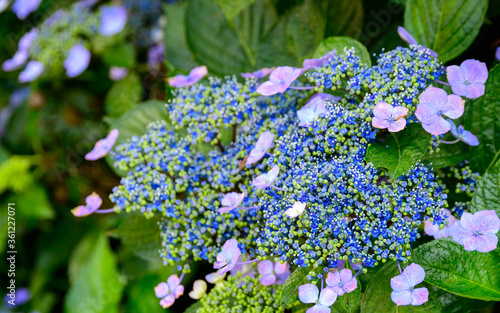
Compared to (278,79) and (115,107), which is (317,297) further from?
(115,107)

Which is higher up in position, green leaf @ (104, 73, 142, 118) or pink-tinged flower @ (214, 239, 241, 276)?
pink-tinged flower @ (214, 239, 241, 276)

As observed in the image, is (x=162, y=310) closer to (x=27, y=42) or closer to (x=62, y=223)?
(x=62, y=223)

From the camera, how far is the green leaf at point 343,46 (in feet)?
2.28

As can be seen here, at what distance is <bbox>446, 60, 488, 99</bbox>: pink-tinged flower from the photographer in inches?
23.8

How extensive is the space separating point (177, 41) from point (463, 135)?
81 centimetres

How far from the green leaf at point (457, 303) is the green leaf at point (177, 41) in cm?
Result: 77

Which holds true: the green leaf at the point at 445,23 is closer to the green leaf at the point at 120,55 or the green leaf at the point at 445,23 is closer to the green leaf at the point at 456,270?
the green leaf at the point at 456,270

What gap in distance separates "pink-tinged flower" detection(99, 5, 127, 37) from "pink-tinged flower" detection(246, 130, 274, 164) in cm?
90

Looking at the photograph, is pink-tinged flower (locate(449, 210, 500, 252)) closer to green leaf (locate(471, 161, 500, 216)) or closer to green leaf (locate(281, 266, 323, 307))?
green leaf (locate(471, 161, 500, 216))

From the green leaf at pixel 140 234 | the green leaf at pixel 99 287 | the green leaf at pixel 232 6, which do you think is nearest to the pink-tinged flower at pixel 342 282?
the green leaf at pixel 140 234

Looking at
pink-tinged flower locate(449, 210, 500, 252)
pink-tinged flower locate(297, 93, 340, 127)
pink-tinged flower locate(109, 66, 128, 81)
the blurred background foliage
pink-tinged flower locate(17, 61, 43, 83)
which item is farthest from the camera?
pink-tinged flower locate(109, 66, 128, 81)

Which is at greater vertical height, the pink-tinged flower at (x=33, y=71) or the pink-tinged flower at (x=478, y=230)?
the pink-tinged flower at (x=478, y=230)

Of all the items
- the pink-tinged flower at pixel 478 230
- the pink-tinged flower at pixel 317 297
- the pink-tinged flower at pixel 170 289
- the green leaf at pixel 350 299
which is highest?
the pink-tinged flower at pixel 478 230

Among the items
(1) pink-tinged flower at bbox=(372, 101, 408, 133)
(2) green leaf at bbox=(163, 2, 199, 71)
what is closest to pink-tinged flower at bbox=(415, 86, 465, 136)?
(1) pink-tinged flower at bbox=(372, 101, 408, 133)
